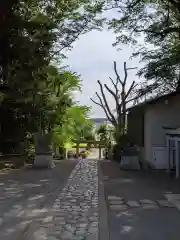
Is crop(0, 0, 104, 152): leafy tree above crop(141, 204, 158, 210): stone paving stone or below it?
above

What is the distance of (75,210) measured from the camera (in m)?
8.45

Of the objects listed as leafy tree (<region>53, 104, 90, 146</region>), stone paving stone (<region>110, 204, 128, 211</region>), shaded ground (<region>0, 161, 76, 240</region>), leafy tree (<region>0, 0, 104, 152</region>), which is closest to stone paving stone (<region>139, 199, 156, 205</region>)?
stone paving stone (<region>110, 204, 128, 211</region>)

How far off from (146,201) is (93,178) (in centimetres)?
470

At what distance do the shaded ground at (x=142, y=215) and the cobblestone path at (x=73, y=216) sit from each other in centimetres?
36

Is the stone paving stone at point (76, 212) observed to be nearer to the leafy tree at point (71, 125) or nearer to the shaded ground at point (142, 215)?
the shaded ground at point (142, 215)

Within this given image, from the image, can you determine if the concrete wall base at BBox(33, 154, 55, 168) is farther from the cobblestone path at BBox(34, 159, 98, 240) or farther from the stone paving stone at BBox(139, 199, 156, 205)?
the stone paving stone at BBox(139, 199, 156, 205)

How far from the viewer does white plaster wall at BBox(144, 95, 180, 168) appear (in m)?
18.9

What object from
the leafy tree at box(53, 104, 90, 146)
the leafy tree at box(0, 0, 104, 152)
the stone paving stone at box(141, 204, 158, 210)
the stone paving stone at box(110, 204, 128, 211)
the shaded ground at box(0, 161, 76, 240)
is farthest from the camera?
the leafy tree at box(53, 104, 90, 146)

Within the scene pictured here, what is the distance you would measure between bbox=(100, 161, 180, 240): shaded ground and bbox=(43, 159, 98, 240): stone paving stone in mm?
351

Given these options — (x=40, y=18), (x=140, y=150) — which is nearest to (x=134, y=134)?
(x=140, y=150)

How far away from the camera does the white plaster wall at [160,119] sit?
742 inches

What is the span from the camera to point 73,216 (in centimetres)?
784

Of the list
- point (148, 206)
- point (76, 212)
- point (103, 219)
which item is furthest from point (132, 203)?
point (103, 219)

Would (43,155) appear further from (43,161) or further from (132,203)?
(132,203)
